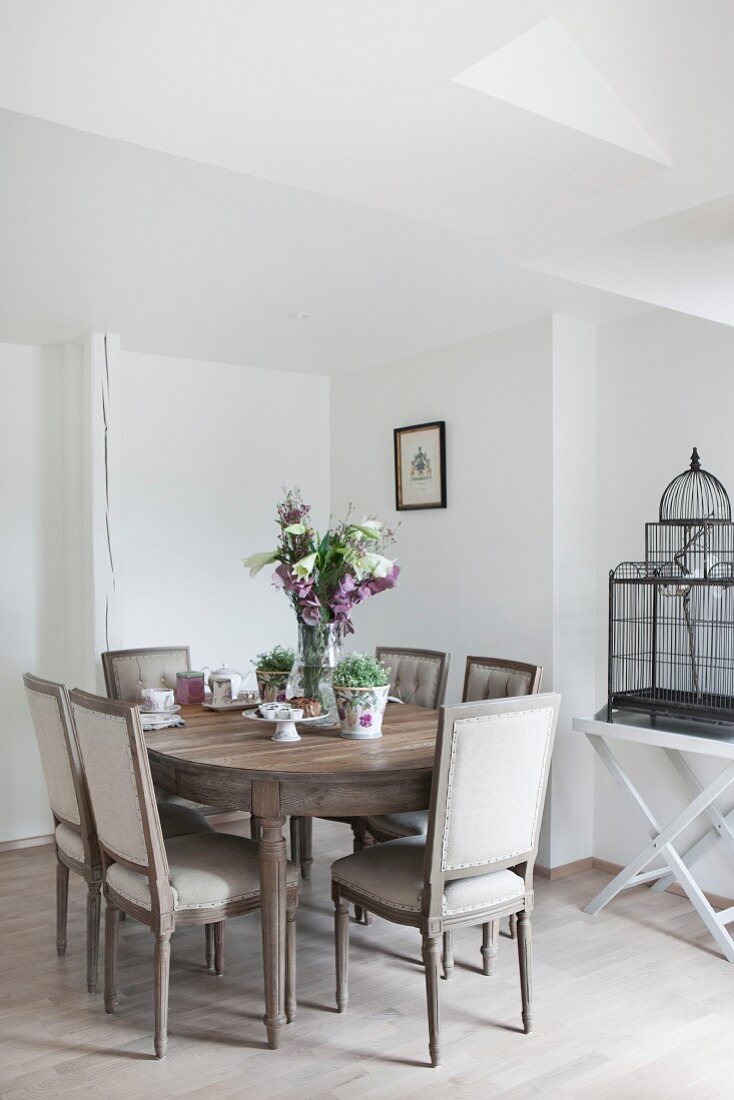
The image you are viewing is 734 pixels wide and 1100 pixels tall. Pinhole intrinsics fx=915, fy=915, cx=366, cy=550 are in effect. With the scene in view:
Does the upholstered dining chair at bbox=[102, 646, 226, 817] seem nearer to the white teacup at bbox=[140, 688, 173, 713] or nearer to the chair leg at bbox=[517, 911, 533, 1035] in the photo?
the white teacup at bbox=[140, 688, 173, 713]

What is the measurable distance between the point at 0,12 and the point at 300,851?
351 cm

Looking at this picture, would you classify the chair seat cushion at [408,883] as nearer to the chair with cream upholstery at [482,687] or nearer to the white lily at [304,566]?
the chair with cream upholstery at [482,687]

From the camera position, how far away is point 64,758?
2.99 metres

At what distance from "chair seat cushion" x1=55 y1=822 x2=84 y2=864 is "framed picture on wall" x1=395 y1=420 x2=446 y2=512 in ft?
7.76

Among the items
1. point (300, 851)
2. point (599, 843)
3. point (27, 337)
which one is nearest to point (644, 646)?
point (599, 843)

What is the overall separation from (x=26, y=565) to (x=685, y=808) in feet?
10.5

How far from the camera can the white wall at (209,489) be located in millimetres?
4754

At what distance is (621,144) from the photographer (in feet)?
6.04

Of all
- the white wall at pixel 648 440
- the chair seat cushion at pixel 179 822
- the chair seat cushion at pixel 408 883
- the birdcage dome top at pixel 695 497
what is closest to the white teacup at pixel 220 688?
the chair seat cushion at pixel 179 822

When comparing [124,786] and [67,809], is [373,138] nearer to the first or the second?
[124,786]

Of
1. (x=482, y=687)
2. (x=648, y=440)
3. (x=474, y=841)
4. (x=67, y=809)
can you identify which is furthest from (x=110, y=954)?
(x=648, y=440)

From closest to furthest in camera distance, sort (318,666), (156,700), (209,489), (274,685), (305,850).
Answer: (318,666) → (156,700) → (274,685) → (305,850) → (209,489)

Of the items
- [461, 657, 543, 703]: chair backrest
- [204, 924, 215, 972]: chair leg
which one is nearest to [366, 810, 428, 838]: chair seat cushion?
[461, 657, 543, 703]: chair backrest

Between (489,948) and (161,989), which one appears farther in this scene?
(489,948)
